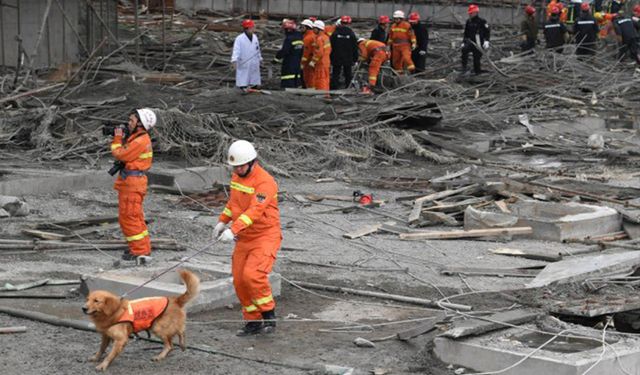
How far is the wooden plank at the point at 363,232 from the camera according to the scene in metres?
14.7

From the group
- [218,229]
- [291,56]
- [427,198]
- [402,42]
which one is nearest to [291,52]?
[291,56]

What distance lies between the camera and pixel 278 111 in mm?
21172

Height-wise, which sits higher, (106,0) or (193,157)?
(106,0)

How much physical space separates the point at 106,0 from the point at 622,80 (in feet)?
40.9

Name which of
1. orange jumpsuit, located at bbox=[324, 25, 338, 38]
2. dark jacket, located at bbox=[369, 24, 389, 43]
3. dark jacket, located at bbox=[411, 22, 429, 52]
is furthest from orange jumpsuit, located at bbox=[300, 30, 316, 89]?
dark jacket, located at bbox=[411, 22, 429, 52]

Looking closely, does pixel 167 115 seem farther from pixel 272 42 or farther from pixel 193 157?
pixel 272 42

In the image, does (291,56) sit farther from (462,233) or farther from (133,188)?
(133,188)

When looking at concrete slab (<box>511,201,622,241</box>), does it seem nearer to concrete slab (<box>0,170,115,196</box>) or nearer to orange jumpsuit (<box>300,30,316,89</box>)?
concrete slab (<box>0,170,115,196</box>)

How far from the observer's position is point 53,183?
53.9 ft

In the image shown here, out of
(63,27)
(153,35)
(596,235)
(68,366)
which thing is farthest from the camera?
(153,35)

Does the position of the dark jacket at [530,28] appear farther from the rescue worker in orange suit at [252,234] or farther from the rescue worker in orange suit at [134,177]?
the rescue worker in orange suit at [252,234]

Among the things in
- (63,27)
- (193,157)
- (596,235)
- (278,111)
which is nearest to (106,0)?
(63,27)

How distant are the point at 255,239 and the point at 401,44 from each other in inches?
743

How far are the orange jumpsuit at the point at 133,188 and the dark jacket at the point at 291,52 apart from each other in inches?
503
